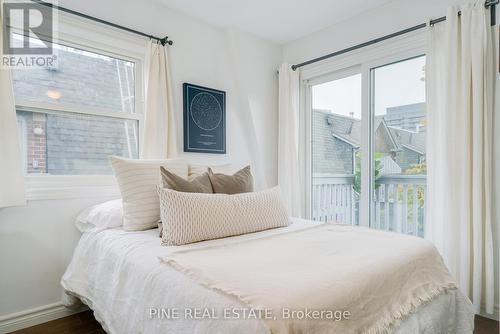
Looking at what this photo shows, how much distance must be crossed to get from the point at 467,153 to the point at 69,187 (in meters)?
2.84

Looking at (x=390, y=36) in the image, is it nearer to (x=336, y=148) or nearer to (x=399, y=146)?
(x=399, y=146)

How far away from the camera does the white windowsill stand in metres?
2.00

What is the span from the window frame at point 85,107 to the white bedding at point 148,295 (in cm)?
46

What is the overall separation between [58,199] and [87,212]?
8.5 inches

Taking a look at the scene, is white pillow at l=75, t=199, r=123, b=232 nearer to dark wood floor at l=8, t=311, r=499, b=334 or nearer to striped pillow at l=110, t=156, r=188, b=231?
striped pillow at l=110, t=156, r=188, b=231

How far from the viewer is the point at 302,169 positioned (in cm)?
337

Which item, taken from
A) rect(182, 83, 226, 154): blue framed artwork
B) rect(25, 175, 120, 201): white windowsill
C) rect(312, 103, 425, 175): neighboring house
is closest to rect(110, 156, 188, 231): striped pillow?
rect(25, 175, 120, 201): white windowsill

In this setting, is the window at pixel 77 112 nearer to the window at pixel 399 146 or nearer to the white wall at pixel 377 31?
the white wall at pixel 377 31

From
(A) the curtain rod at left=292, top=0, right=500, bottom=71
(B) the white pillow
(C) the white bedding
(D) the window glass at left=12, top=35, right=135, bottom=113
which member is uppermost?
(A) the curtain rod at left=292, top=0, right=500, bottom=71

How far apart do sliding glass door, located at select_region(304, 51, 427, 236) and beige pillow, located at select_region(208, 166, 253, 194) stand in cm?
134

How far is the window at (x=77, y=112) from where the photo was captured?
2.06 m

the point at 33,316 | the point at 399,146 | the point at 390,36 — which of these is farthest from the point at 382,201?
the point at 33,316

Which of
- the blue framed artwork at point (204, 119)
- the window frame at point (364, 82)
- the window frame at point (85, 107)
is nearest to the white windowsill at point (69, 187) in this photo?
the window frame at point (85, 107)

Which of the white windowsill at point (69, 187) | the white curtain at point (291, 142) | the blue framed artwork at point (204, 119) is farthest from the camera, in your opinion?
the white curtain at point (291, 142)
